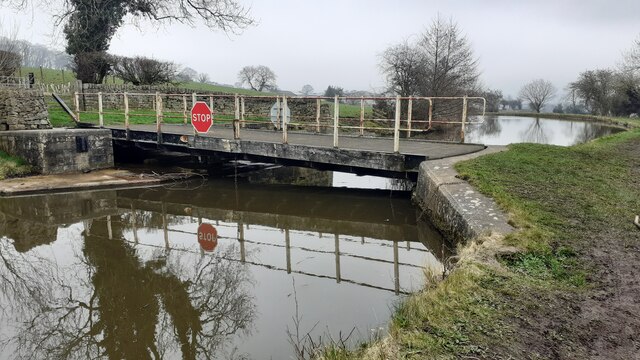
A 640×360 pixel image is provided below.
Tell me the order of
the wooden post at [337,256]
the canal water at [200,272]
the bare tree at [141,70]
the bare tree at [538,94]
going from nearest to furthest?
the canal water at [200,272]
the wooden post at [337,256]
the bare tree at [141,70]
the bare tree at [538,94]

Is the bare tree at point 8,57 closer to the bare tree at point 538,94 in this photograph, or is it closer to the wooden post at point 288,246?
the wooden post at point 288,246

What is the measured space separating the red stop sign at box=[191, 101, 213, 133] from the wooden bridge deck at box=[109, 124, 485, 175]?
264 millimetres

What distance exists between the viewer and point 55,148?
10891mm

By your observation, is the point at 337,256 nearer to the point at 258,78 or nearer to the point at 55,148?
the point at 55,148

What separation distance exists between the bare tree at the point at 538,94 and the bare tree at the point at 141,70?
2790 inches

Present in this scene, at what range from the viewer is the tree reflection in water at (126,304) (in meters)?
3.59

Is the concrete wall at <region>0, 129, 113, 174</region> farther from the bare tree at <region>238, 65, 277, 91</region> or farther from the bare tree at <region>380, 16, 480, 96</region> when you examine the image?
the bare tree at <region>238, 65, 277, 91</region>

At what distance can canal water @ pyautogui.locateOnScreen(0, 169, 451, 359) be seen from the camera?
12.2ft

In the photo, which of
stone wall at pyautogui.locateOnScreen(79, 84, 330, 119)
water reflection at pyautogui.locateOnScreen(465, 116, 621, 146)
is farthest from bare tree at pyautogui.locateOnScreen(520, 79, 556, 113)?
stone wall at pyautogui.locateOnScreen(79, 84, 330, 119)

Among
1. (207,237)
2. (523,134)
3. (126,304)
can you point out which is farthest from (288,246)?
(523,134)

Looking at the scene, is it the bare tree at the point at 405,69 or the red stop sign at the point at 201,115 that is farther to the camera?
the bare tree at the point at 405,69

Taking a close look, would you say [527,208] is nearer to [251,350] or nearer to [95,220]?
[251,350]

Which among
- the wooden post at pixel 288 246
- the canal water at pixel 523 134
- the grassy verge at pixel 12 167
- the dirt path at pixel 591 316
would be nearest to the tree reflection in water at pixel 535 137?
the canal water at pixel 523 134

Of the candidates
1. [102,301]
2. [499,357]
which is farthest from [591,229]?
[102,301]
